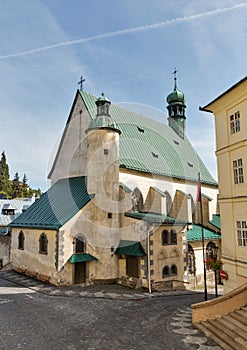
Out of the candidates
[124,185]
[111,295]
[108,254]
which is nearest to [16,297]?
[111,295]

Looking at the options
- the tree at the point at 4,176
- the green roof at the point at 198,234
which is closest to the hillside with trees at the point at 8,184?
the tree at the point at 4,176

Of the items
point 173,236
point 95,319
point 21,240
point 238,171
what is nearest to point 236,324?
point 95,319

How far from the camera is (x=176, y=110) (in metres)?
41.3

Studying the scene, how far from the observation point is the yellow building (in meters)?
14.5

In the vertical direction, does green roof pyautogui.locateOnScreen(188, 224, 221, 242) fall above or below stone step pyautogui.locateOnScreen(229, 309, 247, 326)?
above

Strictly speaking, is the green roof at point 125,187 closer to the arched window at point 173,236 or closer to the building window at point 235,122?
the arched window at point 173,236

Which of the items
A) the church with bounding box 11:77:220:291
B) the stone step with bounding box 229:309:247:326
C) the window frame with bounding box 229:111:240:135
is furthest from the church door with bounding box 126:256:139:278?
the window frame with bounding box 229:111:240:135

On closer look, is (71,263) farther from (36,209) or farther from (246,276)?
(246,276)

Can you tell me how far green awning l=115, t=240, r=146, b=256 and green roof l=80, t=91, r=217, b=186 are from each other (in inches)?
254

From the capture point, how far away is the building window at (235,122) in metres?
15.2

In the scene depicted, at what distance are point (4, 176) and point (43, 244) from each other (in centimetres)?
7588

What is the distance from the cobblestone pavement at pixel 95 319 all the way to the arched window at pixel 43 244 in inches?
108

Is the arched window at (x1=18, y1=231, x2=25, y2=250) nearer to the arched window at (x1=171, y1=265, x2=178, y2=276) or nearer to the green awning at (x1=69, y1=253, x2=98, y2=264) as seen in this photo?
the green awning at (x1=69, y1=253, x2=98, y2=264)

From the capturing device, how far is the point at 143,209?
25562 mm
